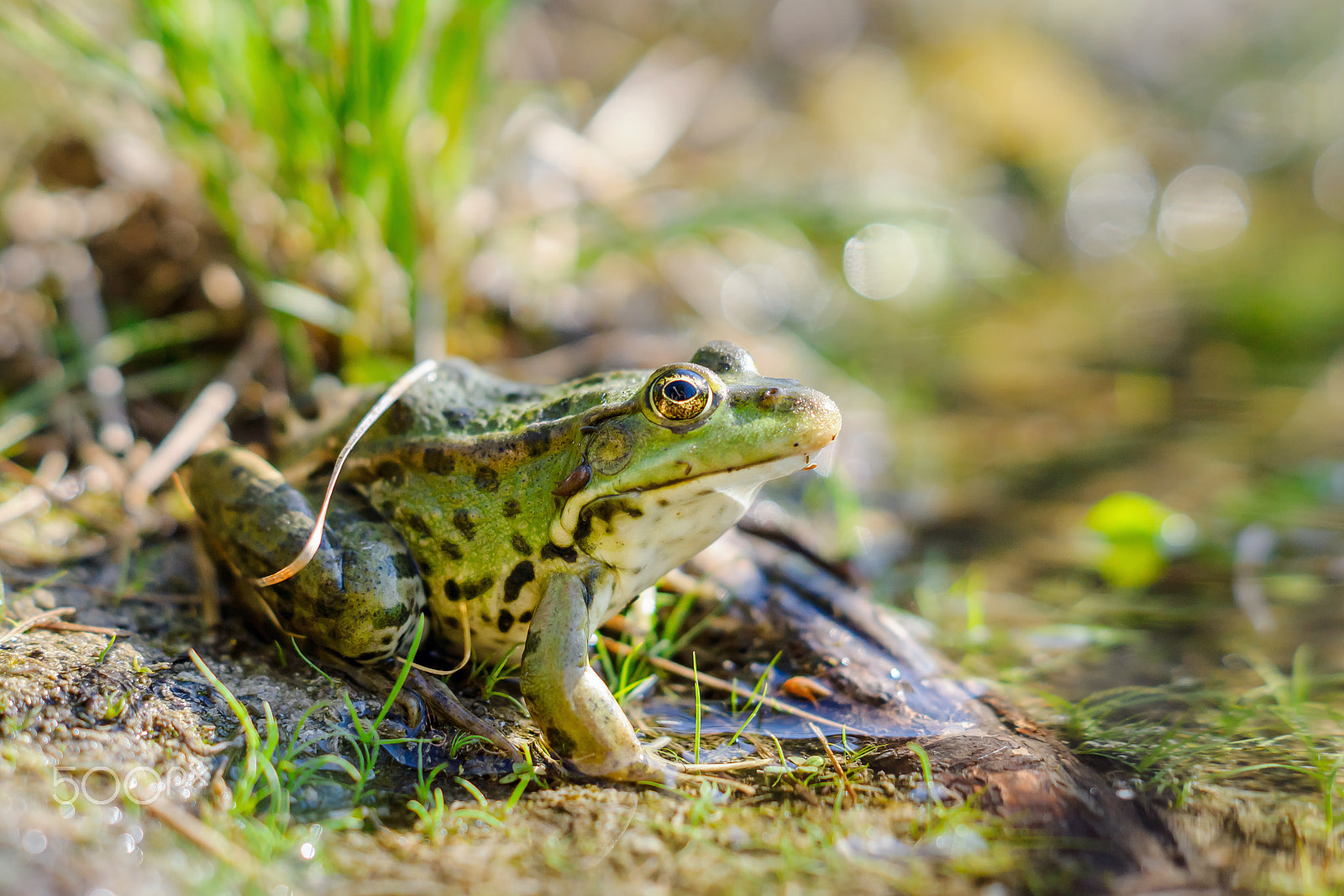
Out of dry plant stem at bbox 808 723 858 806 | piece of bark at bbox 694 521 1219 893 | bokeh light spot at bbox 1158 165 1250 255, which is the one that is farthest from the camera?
bokeh light spot at bbox 1158 165 1250 255

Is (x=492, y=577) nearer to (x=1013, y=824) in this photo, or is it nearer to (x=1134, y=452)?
(x=1013, y=824)

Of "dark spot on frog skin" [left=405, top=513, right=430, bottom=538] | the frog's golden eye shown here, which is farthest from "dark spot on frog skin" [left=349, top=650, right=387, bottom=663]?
the frog's golden eye

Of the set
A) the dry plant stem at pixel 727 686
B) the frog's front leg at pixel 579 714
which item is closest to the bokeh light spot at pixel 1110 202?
the dry plant stem at pixel 727 686

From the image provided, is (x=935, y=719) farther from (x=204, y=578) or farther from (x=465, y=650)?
(x=204, y=578)

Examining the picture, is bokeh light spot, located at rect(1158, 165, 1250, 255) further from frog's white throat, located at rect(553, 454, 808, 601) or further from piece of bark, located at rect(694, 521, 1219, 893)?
frog's white throat, located at rect(553, 454, 808, 601)

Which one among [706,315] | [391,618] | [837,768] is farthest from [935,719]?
[706,315]

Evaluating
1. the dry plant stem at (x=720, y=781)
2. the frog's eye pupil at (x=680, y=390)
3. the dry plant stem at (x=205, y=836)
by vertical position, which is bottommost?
the dry plant stem at (x=205, y=836)

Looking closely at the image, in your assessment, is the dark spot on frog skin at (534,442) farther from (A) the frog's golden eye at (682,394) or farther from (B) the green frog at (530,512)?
(A) the frog's golden eye at (682,394)
